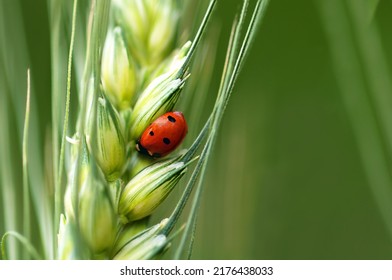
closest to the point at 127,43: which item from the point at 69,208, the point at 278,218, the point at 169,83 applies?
the point at 169,83

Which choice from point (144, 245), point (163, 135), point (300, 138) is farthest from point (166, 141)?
point (300, 138)

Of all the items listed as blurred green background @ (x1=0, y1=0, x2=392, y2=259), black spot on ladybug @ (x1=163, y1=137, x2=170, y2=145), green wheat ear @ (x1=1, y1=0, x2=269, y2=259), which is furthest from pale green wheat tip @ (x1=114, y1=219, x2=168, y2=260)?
blurred green background @ (x1=0, y1=0, x2=392, y2=259)

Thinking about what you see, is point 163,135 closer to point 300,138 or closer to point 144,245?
point 144,245

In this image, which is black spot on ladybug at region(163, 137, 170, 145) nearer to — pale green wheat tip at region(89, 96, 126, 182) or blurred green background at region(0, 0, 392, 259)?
pale green wheat tip at region(89, 96, 126, 182)

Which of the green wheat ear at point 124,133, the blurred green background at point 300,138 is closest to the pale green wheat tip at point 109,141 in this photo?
the green wheat ear at point 124,133
